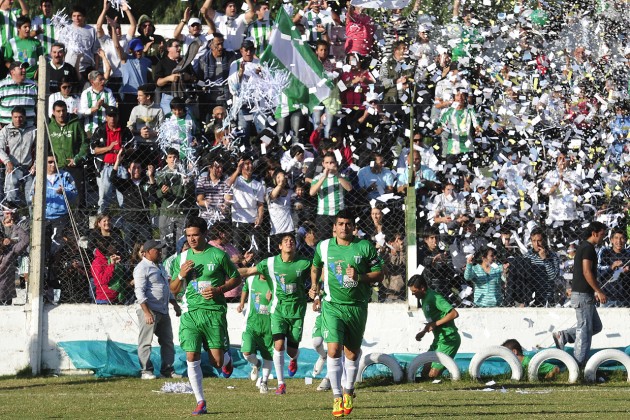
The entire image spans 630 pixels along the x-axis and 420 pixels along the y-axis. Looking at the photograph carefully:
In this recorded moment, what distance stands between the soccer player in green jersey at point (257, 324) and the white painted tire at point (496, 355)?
8.39 ft

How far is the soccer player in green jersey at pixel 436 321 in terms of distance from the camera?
1548 centimetres

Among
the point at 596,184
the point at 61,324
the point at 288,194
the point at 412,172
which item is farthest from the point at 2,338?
the point at 596,184

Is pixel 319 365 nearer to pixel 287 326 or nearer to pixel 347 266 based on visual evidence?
pixel 287 326

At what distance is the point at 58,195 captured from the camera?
16.8 meters

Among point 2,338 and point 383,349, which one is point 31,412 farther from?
point 383,349

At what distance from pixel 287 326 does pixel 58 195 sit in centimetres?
408

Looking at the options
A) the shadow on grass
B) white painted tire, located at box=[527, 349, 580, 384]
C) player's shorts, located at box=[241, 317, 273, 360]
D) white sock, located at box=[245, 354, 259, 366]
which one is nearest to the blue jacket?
the shadow on grass

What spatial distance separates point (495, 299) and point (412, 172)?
81.3 inches

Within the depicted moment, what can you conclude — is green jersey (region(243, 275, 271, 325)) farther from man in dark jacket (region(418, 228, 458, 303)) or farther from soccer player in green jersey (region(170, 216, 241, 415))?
soccer player in green jersey (region(170, 216, 241, 415))

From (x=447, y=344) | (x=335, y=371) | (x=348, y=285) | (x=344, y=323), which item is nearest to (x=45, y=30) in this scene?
(x=447, y=344)

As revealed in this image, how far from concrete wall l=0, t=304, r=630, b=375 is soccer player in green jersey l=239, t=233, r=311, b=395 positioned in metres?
1.80

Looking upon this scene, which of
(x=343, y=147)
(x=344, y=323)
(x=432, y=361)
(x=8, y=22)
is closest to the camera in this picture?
(x=344, y=323)

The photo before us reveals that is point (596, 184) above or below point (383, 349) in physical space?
above

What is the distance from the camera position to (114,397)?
13977mm
